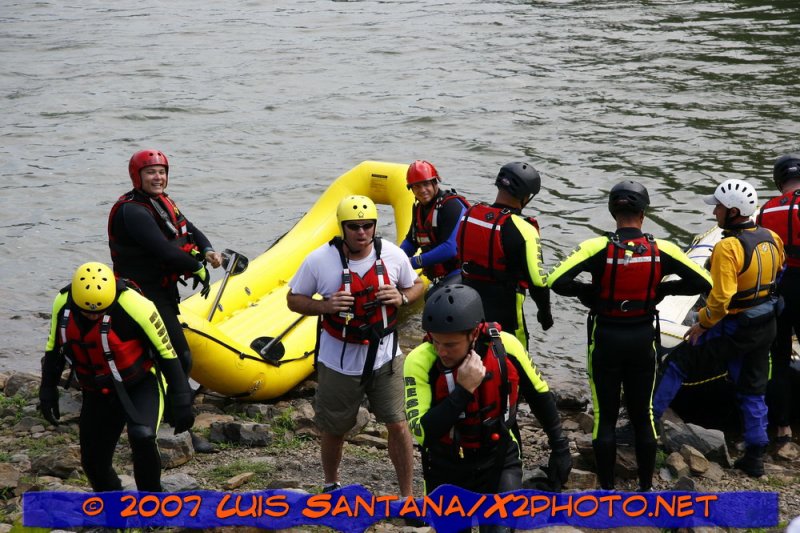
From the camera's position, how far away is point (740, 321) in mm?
6258

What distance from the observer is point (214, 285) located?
950 cm

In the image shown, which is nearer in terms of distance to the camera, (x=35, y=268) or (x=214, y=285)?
(x=214, y=285)

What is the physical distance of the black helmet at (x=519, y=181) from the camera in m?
6.05

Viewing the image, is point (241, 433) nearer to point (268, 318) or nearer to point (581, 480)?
point (268, 318)

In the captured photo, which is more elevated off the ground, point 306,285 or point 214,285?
point 306,285

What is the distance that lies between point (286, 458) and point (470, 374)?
300cm

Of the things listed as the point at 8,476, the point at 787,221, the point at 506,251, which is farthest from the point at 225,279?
the point at 787,221

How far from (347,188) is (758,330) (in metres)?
4.76

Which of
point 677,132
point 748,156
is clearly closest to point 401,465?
point 748,156

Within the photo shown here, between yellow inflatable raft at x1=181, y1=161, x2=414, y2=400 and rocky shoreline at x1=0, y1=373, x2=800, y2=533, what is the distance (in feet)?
1.02

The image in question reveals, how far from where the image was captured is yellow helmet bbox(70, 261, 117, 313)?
5.14 meters

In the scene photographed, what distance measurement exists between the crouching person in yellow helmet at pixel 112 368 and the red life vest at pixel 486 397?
6.03 ft

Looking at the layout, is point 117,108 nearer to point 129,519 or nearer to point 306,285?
point 306,285

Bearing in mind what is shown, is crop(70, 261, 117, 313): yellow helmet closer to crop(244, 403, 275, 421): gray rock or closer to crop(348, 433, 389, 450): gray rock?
crop(348, 433, 389, 450): gray rock
